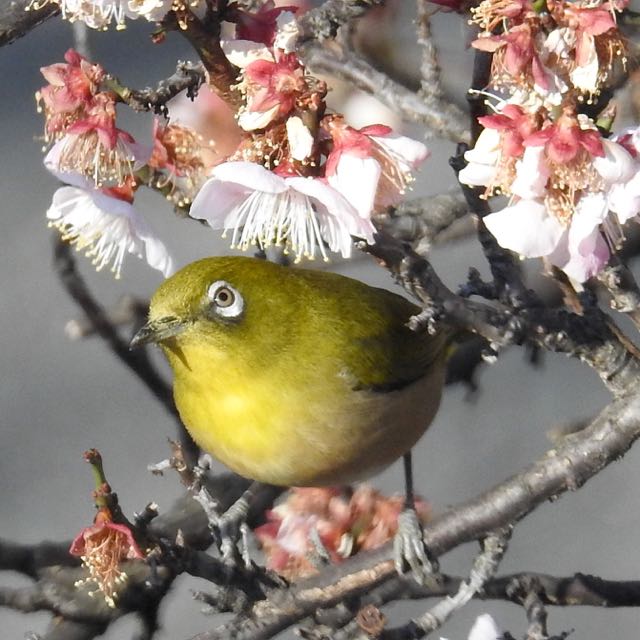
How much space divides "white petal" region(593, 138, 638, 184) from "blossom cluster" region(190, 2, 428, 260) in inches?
7.7

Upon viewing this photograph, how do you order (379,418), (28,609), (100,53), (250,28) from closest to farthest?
1. (250,28)
2. (28,609)
3. (379,418)
4. (100,53)

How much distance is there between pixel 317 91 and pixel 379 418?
1.09 metres

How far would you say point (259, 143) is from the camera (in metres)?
1.27

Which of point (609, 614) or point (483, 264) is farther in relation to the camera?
point (483, 264)

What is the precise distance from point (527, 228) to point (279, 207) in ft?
0.91

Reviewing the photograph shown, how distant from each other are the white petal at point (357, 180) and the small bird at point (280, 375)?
813mm

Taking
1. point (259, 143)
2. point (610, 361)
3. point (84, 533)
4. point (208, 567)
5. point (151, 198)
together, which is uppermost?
point (259, 143)

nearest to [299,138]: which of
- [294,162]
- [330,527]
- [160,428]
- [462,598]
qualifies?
[294,162]

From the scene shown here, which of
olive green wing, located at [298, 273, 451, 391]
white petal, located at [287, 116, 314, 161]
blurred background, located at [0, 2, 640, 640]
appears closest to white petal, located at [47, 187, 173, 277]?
white petal, located at [287, 116, 314, 161]

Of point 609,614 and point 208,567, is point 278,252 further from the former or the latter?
point 609,614

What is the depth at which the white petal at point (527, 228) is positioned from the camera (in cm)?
124

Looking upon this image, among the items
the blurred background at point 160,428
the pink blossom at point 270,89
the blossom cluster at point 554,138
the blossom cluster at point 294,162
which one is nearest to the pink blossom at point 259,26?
the blossom cluster at point 294,162

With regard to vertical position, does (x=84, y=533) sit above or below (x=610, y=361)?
above

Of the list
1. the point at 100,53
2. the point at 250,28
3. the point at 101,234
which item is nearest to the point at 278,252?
the point at 101,234
